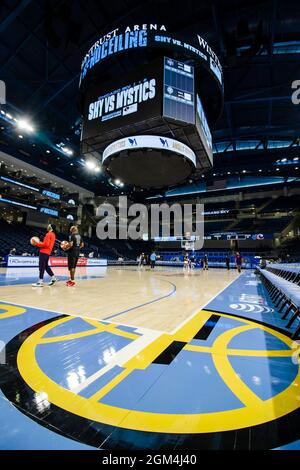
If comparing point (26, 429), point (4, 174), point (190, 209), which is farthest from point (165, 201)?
point (26, 429)

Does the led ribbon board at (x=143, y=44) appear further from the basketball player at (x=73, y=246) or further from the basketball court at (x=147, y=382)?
the basketball court at (x=147, y=382)

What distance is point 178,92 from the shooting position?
8.40m

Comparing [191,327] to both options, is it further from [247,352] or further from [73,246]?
[73,246]

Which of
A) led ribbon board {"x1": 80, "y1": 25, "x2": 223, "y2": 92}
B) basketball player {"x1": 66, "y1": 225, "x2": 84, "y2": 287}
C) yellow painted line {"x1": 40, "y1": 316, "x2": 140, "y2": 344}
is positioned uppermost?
led ribbon board {"x1": 80, "y1": 25, "x2": 223, "y2": 92}

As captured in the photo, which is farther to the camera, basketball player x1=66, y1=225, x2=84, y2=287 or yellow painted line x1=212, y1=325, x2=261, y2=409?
basketball player x1=66, y1=225, x2=84, y2=287

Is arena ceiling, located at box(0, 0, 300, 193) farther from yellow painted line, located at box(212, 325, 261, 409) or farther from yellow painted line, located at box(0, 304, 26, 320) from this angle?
yellow painted line, located at box(212, 325, 261, 409)

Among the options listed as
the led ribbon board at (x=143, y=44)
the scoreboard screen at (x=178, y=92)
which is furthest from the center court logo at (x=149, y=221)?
the led ribbon board at (x=143, y=44)

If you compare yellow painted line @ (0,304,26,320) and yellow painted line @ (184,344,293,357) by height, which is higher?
yellow painted line @ (0,304,26,320)

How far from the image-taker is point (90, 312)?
348 centimetres

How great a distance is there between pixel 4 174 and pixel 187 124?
782 inches

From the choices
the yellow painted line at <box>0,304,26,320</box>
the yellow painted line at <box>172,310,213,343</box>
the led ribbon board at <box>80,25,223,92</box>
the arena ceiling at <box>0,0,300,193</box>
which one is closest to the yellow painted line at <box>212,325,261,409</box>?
the yellow painted line at <box>172,310,213,343</box>

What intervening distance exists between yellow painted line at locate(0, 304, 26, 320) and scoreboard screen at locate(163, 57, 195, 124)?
25.5 feet

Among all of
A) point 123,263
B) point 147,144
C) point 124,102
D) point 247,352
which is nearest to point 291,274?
point 247,352

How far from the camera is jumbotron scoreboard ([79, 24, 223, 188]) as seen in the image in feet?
26.2
